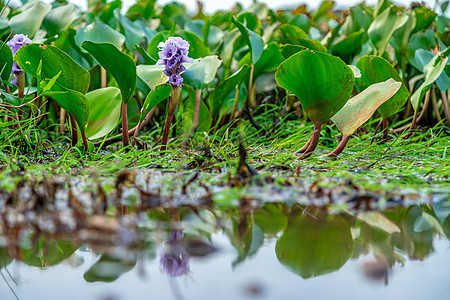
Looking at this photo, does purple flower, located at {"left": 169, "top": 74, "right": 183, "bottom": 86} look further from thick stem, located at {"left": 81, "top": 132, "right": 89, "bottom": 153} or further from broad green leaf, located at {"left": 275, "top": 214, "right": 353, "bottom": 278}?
broad green leaf, located at {"left": 275, "top": 214, "right": 353, "bottom": 278}

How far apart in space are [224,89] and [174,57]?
42 cm

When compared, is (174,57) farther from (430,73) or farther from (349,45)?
(349,45)

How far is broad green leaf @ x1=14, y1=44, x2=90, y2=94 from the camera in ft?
5.31

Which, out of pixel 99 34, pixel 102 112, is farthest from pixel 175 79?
pixel 99 34

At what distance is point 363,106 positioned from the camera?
157 centimetres

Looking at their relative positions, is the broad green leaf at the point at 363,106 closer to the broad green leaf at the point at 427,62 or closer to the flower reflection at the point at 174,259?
the broad green leaf at the point at 427,62

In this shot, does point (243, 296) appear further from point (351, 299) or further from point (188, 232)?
point (188, 232)

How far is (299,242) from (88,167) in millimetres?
816

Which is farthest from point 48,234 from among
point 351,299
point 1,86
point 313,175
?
point 1,86

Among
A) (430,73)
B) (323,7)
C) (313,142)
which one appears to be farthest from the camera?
(323,7)

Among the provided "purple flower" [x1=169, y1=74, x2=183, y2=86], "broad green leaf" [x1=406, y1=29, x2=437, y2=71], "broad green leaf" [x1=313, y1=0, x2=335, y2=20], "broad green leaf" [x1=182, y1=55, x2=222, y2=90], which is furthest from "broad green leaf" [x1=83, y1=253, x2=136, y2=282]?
"broad green leaf" [x1=313, y1=0, x2=335, y2=20]

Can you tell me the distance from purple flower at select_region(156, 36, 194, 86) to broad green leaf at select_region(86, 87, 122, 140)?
26cm

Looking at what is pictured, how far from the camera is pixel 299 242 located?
3.06 ft

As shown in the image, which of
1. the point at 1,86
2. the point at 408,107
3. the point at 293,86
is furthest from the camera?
the point at 408,107
